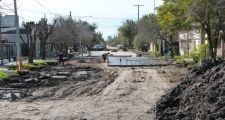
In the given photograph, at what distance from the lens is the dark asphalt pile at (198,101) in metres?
11.7

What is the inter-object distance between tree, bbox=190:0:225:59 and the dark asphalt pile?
2217 centimetres

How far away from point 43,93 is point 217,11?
18.8m

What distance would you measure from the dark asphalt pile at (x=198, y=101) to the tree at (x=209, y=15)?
22168mm

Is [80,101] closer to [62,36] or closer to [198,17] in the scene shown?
[198,17]

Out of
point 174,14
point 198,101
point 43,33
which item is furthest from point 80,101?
point 43,33

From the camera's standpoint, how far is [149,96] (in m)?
22.2

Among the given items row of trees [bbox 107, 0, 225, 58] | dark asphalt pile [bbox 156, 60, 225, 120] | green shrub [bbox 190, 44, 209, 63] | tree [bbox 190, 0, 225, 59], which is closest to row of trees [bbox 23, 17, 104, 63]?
row of trees [bbox 107, 0, 225, 58]

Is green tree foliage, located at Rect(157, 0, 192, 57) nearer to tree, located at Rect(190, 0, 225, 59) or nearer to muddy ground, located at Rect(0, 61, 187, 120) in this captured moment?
tree, located at Rect(190, 0, 225, 59)

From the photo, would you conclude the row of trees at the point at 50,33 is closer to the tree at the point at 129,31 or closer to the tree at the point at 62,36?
the tree at the point at 62,36

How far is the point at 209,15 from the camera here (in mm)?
40094

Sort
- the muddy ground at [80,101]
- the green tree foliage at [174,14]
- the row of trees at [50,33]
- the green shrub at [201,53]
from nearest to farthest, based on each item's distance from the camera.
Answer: the muddy ground at [80,101] → the green tree foliage at [174,14] → the green shrub at [201,53] → the row of trees at [50,33]

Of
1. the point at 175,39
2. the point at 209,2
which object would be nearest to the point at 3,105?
the point at 209,2

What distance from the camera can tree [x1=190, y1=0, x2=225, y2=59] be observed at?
38.5m

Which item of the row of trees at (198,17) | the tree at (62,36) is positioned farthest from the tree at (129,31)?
the row of trees at (198,17)
